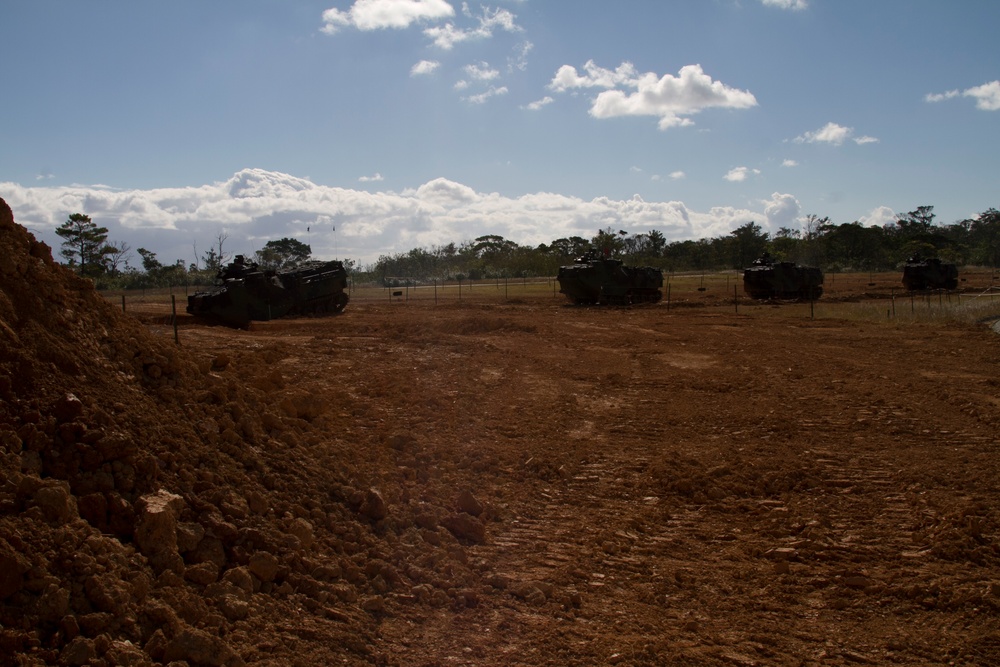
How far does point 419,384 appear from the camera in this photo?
11219 mm

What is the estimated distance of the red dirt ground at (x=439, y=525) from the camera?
11.7 feet

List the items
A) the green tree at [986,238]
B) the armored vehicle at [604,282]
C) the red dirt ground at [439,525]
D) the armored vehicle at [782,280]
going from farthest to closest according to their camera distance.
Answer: the green tree at [986,238] → the armored vehicle at [782,280] → the armored vehicle at [604,282] → the red dirt ground at [439,525]

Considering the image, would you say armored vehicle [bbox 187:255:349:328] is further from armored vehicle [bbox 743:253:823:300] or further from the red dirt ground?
armored vehicle [bbox 743:253:823:300]

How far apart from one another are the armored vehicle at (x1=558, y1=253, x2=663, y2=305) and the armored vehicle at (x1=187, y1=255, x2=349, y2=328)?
33.1 ft

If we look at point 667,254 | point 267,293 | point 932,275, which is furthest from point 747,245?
point 267,293

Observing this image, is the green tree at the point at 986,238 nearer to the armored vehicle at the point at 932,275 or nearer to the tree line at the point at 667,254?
the tree line at the point at 667,254

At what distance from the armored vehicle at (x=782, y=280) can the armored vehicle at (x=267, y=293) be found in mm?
19590

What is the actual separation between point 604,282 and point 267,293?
15168 mm

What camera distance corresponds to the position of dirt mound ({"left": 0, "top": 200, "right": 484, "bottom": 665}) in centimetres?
323

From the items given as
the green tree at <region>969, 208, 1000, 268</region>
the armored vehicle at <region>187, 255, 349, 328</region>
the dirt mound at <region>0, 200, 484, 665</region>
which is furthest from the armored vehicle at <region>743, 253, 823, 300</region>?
the green tree at <region>969, 208, 1000, 268</region>

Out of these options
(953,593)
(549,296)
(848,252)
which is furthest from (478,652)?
(848,252)

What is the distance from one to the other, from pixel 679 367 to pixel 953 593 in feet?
30.7

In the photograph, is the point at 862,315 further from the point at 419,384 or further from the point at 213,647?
the point at 213,647

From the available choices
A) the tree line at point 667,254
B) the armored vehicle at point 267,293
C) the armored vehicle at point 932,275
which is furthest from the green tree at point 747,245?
the armored vehicle at point 267,293
